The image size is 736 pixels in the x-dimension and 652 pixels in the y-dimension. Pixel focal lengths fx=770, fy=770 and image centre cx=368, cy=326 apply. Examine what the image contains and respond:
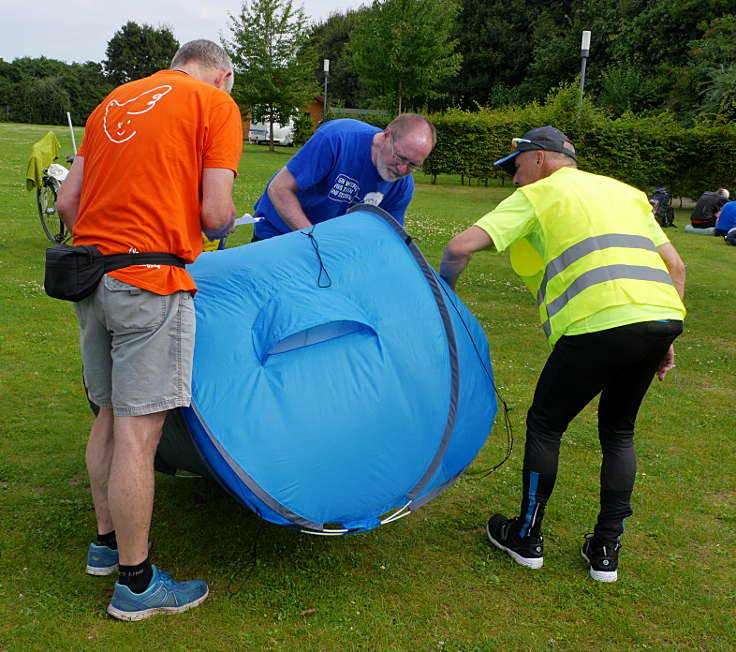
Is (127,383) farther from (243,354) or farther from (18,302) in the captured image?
(18,302)

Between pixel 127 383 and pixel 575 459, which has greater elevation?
→ pixel 127 383

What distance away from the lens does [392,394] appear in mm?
3547

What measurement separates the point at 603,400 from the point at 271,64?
4136 centimetres

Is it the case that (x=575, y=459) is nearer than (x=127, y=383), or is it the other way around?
(x=127, y=383)

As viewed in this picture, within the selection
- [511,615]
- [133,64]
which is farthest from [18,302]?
[133,64]

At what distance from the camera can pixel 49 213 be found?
1104 centimetres

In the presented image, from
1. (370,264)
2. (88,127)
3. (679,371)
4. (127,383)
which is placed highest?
A: (88,127)

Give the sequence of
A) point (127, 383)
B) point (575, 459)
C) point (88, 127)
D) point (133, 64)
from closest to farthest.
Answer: point (127, 383) < point (88, 127) < point (575, 459) < point (133, 64)

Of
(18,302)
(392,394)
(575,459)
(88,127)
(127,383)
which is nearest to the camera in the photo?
(127,383)

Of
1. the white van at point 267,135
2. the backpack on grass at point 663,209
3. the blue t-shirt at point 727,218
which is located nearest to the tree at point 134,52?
the white van at point 267,135

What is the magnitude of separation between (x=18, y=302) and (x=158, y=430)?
6175 mm

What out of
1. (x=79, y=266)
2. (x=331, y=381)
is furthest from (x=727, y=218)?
(x=79, y=266)

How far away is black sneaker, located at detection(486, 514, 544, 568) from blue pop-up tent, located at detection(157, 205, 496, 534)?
0.40m

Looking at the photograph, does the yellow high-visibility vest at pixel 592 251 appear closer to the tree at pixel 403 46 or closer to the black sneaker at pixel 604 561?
the black sneaker at pixel 604 561
